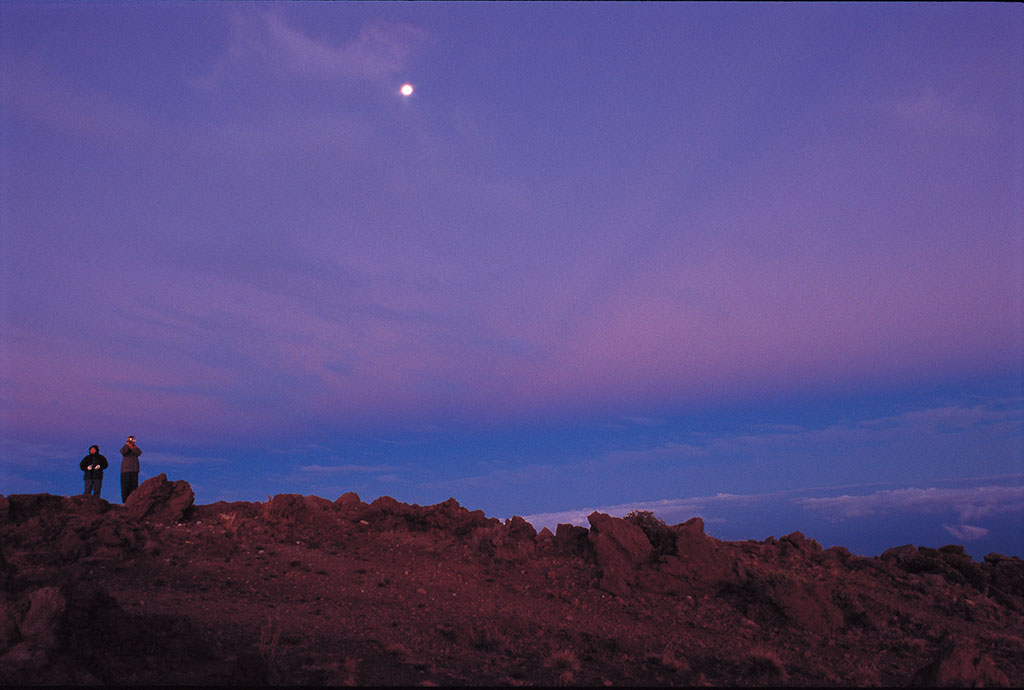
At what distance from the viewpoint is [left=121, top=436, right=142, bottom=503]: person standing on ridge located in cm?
2088

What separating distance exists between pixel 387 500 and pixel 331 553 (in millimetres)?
4351

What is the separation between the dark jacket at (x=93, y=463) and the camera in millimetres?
21281

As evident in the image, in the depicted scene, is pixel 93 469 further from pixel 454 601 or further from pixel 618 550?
pixel 618 550

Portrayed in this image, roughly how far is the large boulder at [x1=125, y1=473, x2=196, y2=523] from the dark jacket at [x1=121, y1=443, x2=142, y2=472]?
2.24m

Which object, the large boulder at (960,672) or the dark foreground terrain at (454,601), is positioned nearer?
the dark foreground terrain at (454,601)

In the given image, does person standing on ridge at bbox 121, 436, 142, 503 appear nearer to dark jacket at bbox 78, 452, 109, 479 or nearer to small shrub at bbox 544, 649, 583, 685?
dark jacket at bbox 78, 452, 109, 479

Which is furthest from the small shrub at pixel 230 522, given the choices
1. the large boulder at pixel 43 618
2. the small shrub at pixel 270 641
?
the large boulder at pixel 43 618

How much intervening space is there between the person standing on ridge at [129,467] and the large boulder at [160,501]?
219 cm

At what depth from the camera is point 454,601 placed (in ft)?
48.8

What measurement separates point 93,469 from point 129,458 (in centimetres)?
147

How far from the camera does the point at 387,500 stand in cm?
2188

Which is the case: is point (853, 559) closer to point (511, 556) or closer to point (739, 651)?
point (739, 651)

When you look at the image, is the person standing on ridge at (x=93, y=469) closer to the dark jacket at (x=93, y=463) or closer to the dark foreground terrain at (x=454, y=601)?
the dark jacket at (x=93, y=463)

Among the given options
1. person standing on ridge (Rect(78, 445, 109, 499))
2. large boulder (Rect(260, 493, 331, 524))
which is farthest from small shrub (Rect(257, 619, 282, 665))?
person standing on ridge (Rect(78, 445, 109, 499))
